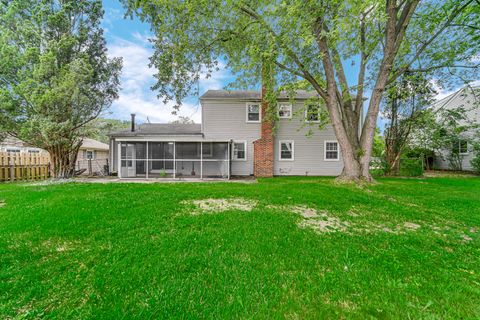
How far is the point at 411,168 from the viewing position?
1338cm

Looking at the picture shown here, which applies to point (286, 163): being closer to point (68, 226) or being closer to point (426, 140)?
point (426, 140)

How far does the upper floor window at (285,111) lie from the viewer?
1441 centimetres

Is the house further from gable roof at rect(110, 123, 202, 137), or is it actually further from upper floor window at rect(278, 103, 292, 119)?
gable roof at rect(110, 123, 202, 137)

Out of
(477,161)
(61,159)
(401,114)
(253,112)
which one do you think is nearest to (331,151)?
(401,114)

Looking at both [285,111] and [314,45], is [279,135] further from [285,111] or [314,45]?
[314,45]

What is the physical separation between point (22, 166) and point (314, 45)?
16.6m

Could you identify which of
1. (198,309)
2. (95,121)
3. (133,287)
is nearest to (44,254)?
(133,287)

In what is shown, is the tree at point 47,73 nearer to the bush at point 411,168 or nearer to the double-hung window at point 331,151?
the double-hung window at point 331,151

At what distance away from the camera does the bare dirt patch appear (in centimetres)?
513

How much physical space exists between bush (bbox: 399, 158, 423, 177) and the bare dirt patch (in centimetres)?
1277

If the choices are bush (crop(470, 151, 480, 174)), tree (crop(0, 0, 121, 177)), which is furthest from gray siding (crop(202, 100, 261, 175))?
bush (crop(470, 151, 480, 174))

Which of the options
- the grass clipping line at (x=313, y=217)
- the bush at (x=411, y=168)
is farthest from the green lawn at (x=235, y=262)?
the bush at (x=411, y=168)

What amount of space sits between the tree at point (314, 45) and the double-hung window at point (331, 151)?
4.32m

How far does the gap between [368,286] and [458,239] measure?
9.74 feet
